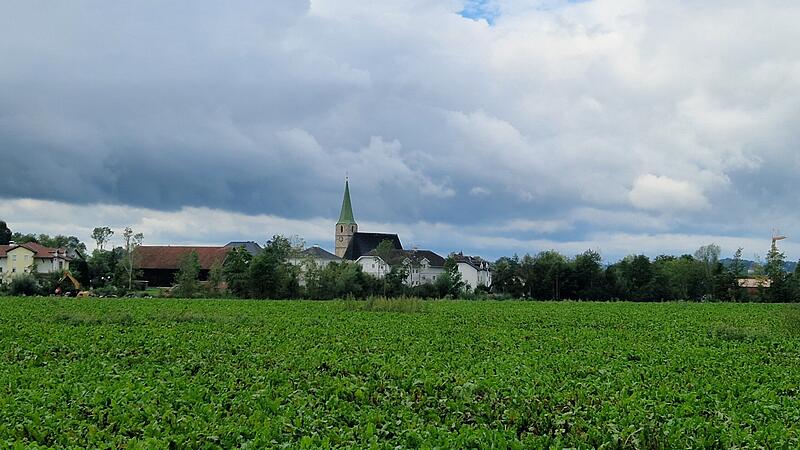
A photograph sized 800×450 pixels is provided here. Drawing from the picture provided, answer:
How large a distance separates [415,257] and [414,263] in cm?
377

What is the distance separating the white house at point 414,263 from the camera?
9744 centimetres

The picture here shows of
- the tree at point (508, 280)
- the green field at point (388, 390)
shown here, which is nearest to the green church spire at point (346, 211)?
the tree at point (508, 280)

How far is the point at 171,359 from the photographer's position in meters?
17.6

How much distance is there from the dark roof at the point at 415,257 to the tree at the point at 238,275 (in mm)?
30229

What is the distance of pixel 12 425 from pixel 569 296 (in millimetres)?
73473

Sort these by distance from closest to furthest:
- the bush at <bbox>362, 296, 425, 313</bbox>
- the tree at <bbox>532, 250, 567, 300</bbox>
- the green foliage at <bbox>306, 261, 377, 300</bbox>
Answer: the bush at <bbox>362, 296, 425, 313</bbox>
the green foliage at <bbox>306, 261, 377, 300</bbox>
the tree at <bbox>532, 250, 567, 300</bbox>

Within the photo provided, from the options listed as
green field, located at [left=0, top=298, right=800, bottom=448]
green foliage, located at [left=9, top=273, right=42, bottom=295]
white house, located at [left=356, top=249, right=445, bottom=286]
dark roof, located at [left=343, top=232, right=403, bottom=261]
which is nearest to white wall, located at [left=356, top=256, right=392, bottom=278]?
white house, located at [left=356, top=249, right=445, bottom=286]

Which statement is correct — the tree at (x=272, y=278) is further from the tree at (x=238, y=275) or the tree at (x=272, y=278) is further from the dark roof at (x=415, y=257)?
the dark roof at (x=415, y=257)

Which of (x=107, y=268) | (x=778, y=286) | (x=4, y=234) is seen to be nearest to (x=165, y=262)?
(x=107, y=268)

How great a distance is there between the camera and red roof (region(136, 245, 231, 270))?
90.2 metres

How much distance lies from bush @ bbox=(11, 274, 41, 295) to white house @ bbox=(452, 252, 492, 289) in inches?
2323

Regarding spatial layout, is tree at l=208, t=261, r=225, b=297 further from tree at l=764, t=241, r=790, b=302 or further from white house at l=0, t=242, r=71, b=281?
tree at l=764, t=241, r=790, b=302

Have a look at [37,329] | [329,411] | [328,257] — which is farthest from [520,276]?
[329,411]

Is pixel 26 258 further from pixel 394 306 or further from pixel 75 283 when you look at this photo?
pixel 394 306
